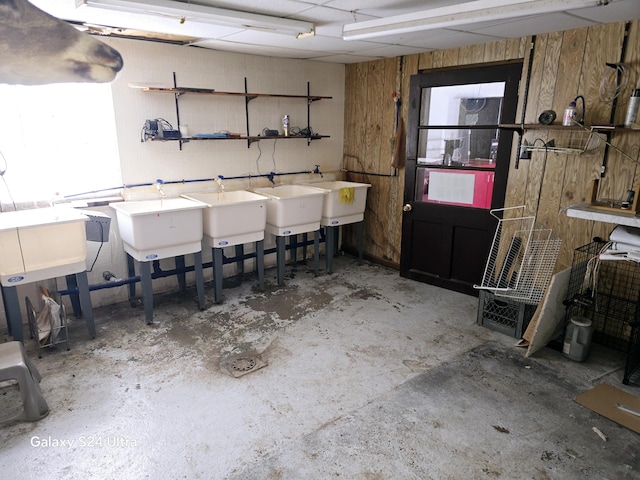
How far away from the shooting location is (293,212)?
4.12 m

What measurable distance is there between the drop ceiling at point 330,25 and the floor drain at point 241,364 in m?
2.32

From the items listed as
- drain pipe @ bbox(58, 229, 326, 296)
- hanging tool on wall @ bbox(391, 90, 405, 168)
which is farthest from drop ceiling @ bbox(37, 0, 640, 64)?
drain pipe @ bbox(58, 229, 326, 296)

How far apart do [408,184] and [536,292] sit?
1734mm

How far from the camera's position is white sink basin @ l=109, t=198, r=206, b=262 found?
3.19 metres

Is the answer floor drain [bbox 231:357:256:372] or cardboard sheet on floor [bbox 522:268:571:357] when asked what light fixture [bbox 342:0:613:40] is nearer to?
cardboard sheet on floor [bbox 522:268:571:357]

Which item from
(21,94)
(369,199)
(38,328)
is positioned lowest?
(38,328)

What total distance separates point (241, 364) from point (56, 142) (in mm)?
2378

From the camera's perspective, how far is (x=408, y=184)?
14.6ft

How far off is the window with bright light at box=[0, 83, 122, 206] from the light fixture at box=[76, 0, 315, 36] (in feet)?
4.10

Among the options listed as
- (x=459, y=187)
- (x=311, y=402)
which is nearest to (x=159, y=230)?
(x=311, y=402)

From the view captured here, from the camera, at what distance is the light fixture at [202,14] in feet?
7.52

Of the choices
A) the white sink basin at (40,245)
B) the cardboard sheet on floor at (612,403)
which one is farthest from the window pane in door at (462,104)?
the white sink basin at (40,245)

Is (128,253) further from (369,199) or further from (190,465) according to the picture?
A: (369,199)

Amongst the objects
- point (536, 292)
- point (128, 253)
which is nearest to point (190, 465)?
point (128, 253)
